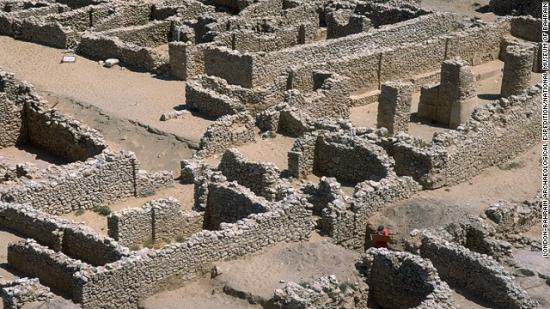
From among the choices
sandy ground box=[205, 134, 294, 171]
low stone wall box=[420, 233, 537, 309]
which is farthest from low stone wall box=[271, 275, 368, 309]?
sandy ground box=[205, 134, 294, 171]

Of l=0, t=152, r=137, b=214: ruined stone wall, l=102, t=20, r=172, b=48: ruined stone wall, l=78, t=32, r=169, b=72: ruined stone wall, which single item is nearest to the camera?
l=0, t=152, r=137, b=214: ruined stone wall

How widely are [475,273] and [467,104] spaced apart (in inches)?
555

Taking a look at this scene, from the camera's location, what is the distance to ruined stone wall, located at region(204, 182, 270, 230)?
3984 centimetres

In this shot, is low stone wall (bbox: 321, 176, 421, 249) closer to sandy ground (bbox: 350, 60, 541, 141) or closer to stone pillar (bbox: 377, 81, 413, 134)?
stone pillar (bbox: 377, 81, 413, 134)

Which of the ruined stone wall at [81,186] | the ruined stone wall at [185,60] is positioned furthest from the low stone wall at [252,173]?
the ruined stone wall at [185,60]

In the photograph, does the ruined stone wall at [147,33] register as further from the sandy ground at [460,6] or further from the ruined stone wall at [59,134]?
the sandy ground at [460,6]

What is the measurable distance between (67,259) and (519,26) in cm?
2722

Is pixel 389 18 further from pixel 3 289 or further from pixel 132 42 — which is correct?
pixel 3 289

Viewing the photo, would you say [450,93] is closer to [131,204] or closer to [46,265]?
[131,204]

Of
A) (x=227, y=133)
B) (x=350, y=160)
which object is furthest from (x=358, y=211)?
(x=227, y=133)

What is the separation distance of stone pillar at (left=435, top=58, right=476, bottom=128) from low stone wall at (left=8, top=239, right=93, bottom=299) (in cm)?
1756

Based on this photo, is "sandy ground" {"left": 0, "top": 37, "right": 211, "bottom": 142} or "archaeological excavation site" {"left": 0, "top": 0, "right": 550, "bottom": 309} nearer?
"archaeological excavation site" {"left": 0, "top": 0, "right": 550, "bottom": 309}

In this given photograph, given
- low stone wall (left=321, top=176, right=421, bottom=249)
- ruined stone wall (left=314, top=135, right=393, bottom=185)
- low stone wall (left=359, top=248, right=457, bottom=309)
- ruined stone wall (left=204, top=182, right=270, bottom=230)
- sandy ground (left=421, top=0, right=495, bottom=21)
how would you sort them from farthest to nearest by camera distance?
1. sandy ground (left=421, top=0, right=495, bottom=21)
2. ruined stone wall (left=314, top=135, right=393, bottom=185)
3. low stone wall (left=321, top=176, right=421, bottom=249)
4. ruined stone wall (left=204, top=182, right=270, bottom=230)
5. low stone wall (left=359, top=248, right=457, bottom=309)

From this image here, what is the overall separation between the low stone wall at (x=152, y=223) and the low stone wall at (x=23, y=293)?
4288mm
